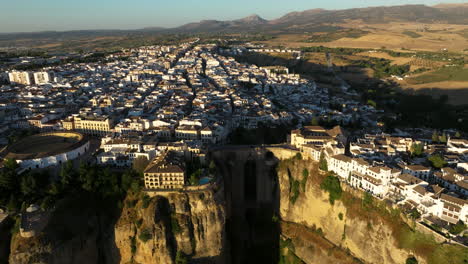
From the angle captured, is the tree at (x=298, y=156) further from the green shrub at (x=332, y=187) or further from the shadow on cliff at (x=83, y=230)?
the shadow on cliff at (x=83, y=230)

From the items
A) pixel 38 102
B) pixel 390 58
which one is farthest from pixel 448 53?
pixel 38 102

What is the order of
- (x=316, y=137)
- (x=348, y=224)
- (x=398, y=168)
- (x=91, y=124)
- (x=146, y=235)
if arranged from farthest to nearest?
(x=91, y=124) → (x=316, y=137) → (x=398, y=168) → (x=348, y=224) → (x=146, y=235)

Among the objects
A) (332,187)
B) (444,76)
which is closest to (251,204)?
(332,187)

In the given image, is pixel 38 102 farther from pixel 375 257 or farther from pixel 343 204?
pixel 375 257

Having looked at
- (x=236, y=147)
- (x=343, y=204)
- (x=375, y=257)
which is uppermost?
(x=236, y=147)

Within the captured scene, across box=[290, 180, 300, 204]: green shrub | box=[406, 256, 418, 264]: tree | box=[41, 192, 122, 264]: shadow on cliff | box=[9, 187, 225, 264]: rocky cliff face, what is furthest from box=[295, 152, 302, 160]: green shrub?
box=[41, 192, 122, 264]: shadow on cliff

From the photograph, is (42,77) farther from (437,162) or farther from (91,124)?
(437,162)

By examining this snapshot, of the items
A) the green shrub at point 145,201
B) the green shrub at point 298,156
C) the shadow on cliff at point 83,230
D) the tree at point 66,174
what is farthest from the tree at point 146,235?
the green shrub at point 298,156
